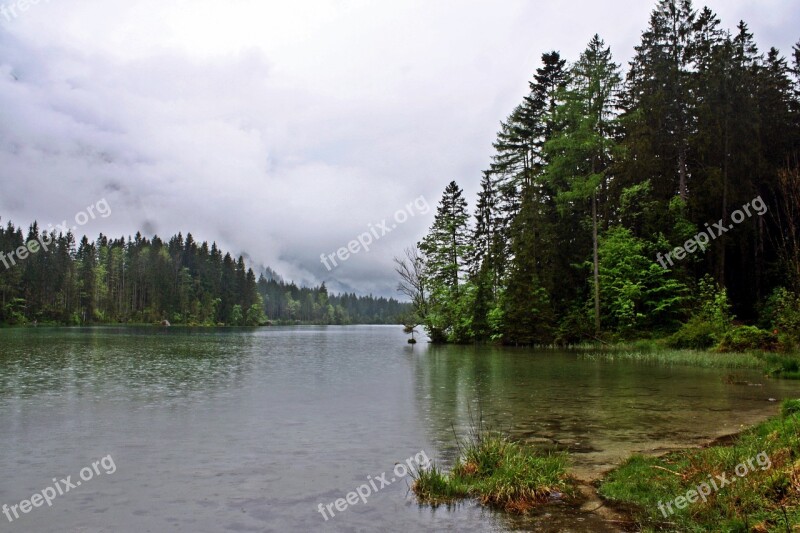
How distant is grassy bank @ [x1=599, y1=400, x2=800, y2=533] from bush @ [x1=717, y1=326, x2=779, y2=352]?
73.0 ft

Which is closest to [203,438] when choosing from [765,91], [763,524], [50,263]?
[763,524]

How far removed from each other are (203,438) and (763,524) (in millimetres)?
11349

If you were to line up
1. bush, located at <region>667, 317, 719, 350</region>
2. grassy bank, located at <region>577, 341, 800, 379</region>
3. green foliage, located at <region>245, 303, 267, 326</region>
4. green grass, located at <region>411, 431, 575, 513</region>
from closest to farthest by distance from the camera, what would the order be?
green grass, located at <region>411, 431, 575, 513</region>, grassy bank, located at <region>577, 341, 800, 379</region>, bush, located at <region>667, 317, 719, 350</region>, green foliage, located at <region>245, 303, 267, 326</region>

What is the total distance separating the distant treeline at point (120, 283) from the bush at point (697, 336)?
238 feet

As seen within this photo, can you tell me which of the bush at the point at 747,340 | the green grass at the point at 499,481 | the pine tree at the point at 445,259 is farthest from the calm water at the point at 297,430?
the pine tree at the point at 445,259

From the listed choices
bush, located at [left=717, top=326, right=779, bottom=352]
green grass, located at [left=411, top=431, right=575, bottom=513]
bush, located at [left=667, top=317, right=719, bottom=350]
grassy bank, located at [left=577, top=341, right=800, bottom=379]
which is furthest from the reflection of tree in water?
bush, located at [left=667, top=317, right=719, bottom=350]

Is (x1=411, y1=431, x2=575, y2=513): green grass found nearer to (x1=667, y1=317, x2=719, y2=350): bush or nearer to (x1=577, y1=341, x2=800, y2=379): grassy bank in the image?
(x1=577, y1=341, x2=800, y2=379): grassy bank

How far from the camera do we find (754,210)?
37.4m

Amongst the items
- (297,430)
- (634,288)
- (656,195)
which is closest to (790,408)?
(297,430)

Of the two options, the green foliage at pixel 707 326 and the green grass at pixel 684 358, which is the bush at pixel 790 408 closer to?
the green grass at pixel 684 358

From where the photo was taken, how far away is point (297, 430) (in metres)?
13.9

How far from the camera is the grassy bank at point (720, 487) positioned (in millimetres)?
6148

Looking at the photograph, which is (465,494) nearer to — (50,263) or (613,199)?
(613,199)

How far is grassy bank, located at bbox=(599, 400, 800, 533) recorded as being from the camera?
6.15 meters
